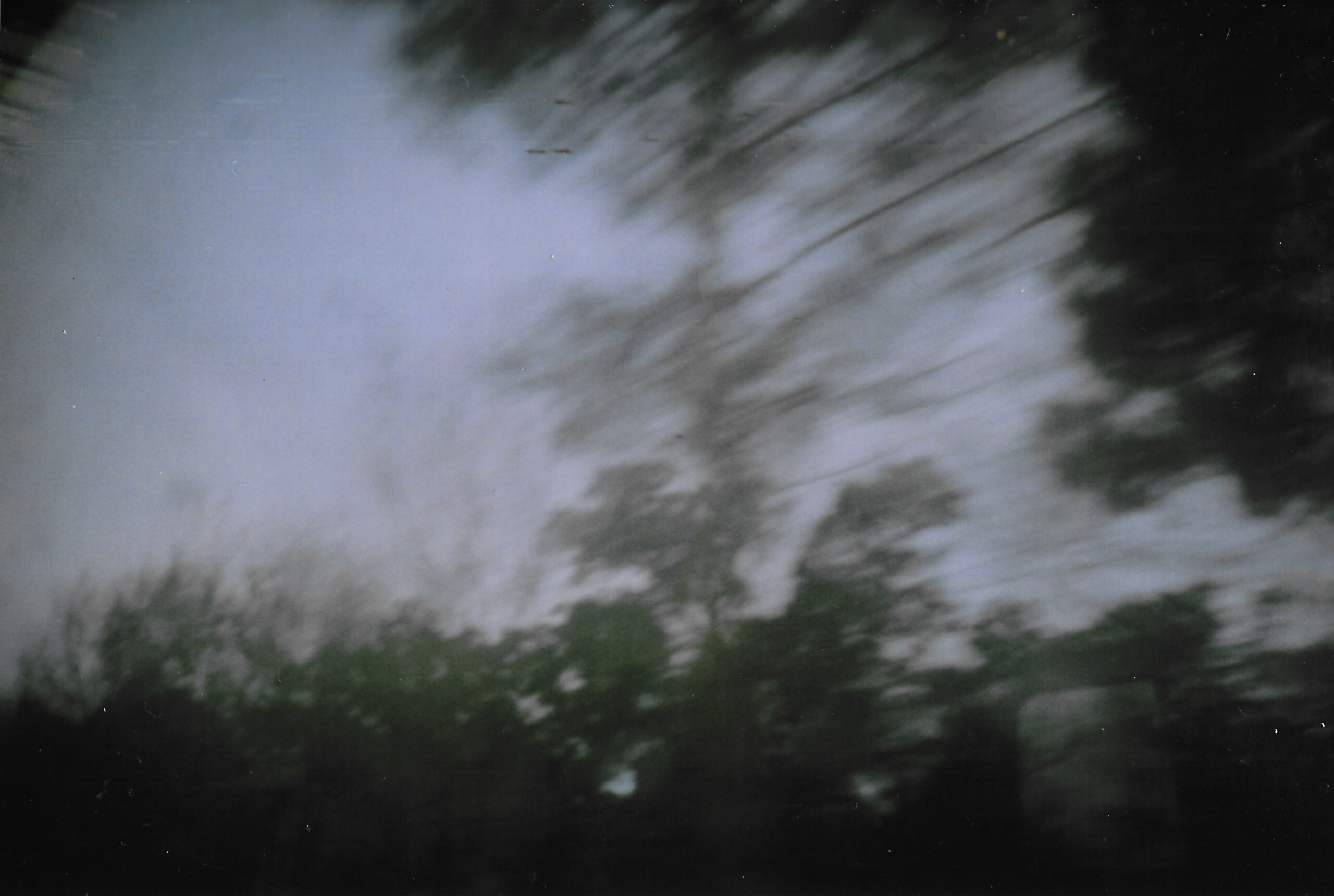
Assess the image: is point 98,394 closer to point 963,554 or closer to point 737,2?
point 737,2

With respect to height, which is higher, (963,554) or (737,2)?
(737,2)

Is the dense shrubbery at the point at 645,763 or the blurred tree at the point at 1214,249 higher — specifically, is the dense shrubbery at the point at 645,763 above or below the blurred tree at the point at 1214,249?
below

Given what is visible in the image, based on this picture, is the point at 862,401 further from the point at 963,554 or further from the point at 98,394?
A: the point at 98,394

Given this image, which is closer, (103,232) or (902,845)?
(902,845)

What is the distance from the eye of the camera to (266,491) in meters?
1.64

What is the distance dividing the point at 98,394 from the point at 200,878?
3.67 ft

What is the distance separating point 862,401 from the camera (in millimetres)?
1600

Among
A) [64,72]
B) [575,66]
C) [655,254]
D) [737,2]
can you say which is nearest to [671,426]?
[655,254]

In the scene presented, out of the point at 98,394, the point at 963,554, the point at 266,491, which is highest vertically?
the point at 98,394

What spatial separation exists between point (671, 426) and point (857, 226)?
62cm

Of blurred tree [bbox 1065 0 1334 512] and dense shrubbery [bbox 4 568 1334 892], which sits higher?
blurred tree [bbox 1065 0 1334 512]

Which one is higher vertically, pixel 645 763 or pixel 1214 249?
pixel 1214 249

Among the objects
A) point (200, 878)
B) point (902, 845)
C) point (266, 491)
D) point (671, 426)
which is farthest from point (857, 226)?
point (200, 878)

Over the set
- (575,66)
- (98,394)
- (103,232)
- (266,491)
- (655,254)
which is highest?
(575,66)
